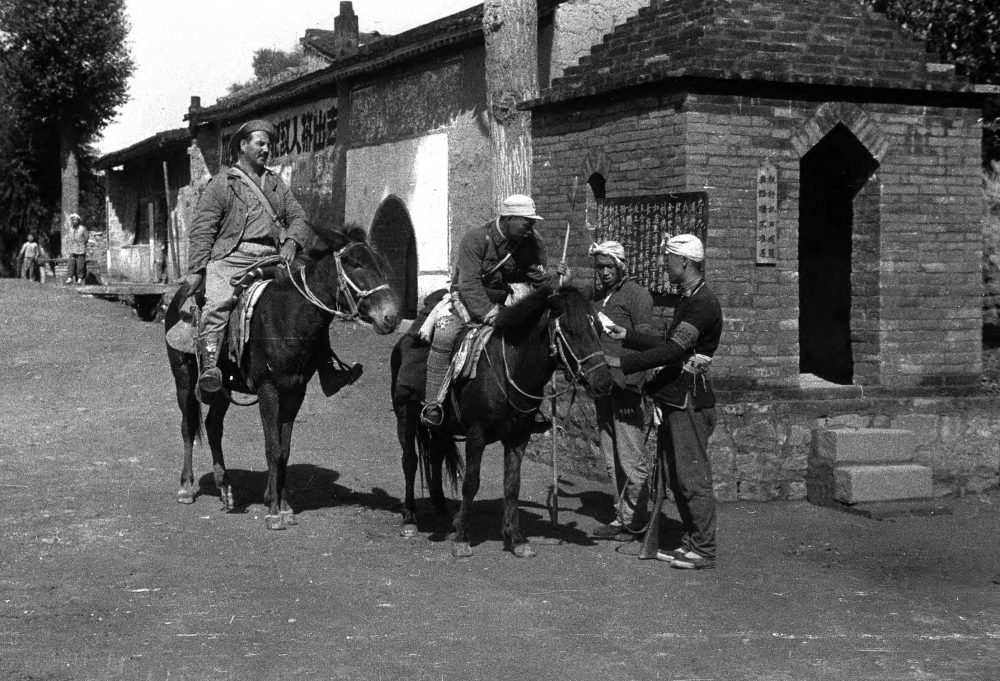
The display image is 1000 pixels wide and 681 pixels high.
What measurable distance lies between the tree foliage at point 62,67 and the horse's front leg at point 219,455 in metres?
30.6

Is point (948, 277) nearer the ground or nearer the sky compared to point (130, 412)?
nearer the sky

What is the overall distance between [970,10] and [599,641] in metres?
11.1

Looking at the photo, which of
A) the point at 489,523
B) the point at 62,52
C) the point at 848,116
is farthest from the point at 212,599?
the point at 62,52

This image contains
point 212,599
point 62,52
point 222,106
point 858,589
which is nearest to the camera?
point 212,599

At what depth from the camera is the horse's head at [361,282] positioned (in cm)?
880

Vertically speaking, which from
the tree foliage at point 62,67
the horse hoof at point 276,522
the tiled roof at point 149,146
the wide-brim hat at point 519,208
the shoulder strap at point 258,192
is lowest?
the horse hoof at point 276,522

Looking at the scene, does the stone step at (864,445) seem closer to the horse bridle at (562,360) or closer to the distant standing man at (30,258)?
the horse bridle at (562,360)

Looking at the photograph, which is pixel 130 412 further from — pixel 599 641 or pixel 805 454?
pixel 599 641

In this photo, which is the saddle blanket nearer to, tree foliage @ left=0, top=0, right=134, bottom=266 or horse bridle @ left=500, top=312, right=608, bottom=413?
horse bridle @ left=500, top=312, right=608, bottom=413

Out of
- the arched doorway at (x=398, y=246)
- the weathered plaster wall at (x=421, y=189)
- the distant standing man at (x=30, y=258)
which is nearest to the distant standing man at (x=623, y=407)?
the weathered plaster wall at (x=421, y=189)

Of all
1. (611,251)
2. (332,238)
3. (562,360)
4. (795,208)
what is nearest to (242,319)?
(332,238)

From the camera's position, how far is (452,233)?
57.7 feet

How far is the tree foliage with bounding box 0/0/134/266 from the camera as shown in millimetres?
37469

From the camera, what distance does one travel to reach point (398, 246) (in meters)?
20.1
